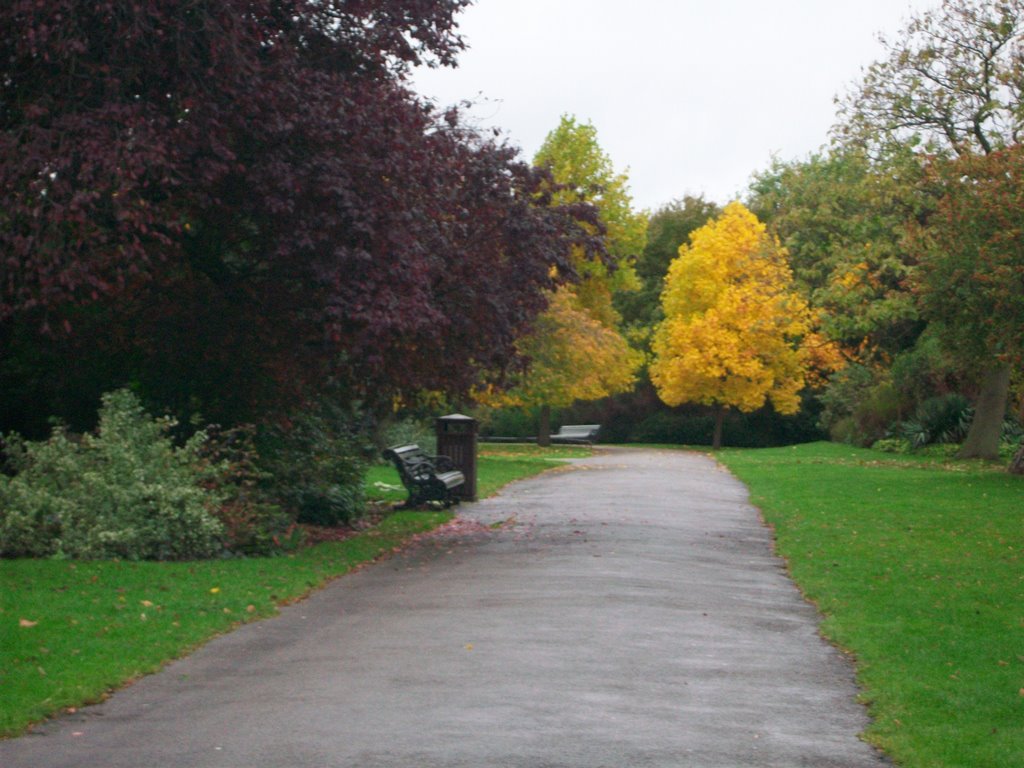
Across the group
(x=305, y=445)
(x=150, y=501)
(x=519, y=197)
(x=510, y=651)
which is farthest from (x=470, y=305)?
(x=510, y=651)

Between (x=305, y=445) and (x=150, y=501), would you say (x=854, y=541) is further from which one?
(x=150, y=501)

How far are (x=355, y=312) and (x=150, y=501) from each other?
2.87 meters

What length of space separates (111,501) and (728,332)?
136 feet

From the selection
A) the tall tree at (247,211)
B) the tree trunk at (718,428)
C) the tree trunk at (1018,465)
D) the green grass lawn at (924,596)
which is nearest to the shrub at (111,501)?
the tall tree at (247,211)

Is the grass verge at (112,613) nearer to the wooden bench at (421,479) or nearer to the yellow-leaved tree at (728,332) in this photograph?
the wooden bench at (421,479)

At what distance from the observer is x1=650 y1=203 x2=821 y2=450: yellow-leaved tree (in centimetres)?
5203

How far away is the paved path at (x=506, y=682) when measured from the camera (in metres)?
6.55

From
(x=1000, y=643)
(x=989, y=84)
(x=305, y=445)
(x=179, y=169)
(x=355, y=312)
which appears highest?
(x=989, y=84)

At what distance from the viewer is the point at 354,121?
554 inches

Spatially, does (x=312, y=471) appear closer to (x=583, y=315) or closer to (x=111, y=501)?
(x=111, y=501)

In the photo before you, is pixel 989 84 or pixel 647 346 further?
pixel 647 346

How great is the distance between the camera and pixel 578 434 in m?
60.2

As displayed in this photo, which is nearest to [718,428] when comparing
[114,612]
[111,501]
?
[111,501]

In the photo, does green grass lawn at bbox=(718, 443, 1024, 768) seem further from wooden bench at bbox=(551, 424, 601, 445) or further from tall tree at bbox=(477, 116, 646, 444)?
wooden bench at bbox=(551, 424, 601, 445)
